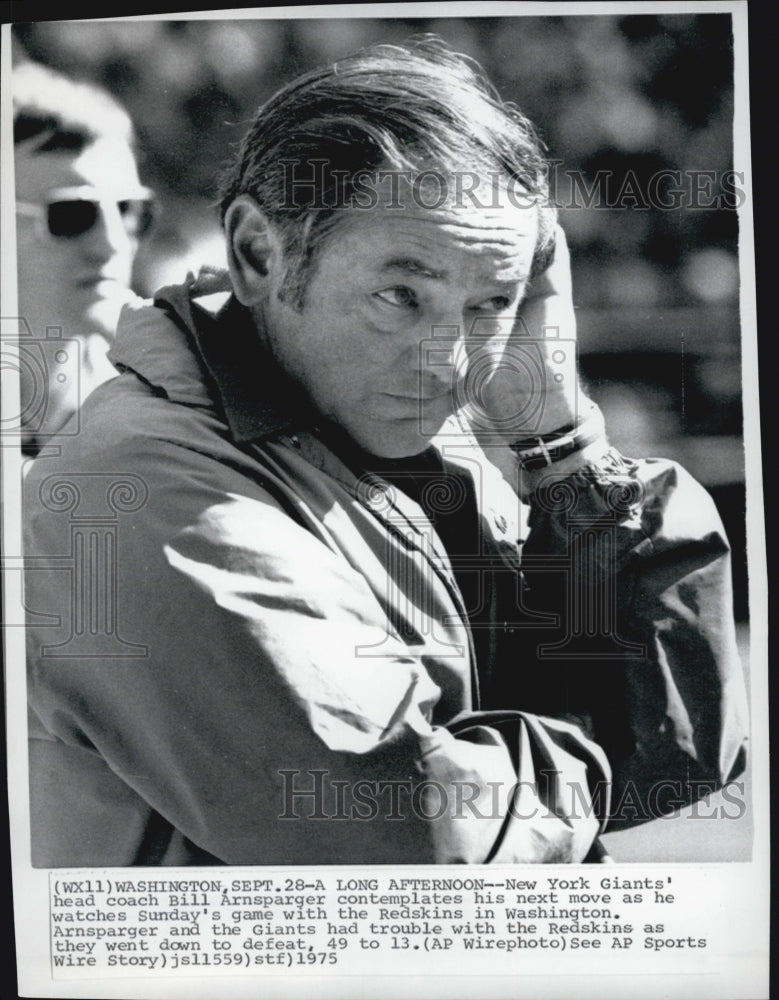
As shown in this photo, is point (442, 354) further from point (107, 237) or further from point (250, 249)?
point (107, 237)

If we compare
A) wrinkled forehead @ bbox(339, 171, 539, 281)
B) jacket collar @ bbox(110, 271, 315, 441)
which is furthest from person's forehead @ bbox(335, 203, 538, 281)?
jacket collar @ bbox(110, 271, 315, 441)

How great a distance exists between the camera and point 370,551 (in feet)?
5.97

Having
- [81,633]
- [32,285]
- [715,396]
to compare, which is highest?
[32,285]

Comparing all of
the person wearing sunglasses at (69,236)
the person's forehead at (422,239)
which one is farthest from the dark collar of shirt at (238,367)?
the person's forehead at (422,239)

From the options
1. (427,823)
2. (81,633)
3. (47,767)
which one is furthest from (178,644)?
(427,823)

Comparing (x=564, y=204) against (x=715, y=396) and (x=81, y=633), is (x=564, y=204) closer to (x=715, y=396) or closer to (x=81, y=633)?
(x=715, y=396)

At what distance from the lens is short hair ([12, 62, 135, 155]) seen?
1.83 metres

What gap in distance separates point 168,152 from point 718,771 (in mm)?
1315

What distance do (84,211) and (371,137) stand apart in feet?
1.53

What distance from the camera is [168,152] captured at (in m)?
1.83

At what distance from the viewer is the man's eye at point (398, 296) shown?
5.88 ft

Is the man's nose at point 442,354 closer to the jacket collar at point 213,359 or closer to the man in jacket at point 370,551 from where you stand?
the man in jacket at point 370,551

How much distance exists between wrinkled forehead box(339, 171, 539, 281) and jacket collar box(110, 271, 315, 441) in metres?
0.22

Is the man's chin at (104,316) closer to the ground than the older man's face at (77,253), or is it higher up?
closer to the ground
